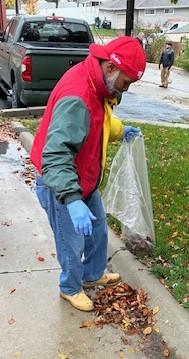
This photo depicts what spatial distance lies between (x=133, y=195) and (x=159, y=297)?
2.49 ft

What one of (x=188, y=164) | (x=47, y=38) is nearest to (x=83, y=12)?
(x=47, y=38)

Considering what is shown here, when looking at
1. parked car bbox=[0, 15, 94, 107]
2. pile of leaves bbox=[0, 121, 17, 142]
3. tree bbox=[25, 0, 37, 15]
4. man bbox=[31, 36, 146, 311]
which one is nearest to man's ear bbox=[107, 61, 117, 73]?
man bbox=[31, 36, 146, 311]

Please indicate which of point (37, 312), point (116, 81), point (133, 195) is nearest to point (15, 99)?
point (133, 195)

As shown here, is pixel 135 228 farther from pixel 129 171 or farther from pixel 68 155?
pixel 68 155

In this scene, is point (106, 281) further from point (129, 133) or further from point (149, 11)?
point (149, 11)

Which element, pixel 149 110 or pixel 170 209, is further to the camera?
pixel 149 110

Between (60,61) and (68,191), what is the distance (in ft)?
22.9

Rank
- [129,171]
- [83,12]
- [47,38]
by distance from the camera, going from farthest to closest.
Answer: [83,12] < [47,38] < [129,171]

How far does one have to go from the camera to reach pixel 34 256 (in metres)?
4.15

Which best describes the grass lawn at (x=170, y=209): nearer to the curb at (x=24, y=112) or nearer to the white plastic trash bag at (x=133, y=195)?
the white plastic trash bag at (x=133, y=195)

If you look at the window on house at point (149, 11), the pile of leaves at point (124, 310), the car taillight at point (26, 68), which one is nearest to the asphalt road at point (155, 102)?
the car taillight at point (26, 68)

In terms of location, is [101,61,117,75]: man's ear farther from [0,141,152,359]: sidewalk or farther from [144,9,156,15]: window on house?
[144,9,156,15]: window on house

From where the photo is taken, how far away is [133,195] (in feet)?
12.5

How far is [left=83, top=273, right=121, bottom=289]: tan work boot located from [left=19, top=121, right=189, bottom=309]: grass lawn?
26cm
